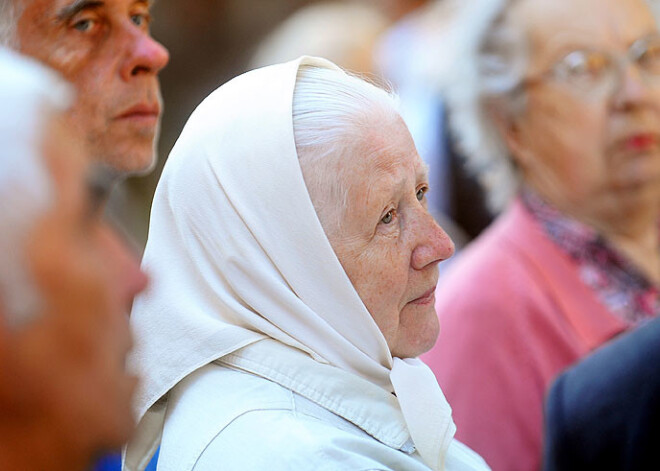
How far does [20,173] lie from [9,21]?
50.8 inches

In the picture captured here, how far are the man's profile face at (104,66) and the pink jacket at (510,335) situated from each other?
1089mm

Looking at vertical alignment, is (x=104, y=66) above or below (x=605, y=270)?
above

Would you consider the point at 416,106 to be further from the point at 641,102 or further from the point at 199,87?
the point at 199,87

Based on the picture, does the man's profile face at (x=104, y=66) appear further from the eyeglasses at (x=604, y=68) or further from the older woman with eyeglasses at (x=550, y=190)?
the eyeglasses at (x=604, y=68)

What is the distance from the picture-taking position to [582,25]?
3.38 m

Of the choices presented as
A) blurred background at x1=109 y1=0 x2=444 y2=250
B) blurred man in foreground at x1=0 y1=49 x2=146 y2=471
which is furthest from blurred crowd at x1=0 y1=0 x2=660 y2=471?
blurred background at x1=109 y1=0 x2=444 y2=250

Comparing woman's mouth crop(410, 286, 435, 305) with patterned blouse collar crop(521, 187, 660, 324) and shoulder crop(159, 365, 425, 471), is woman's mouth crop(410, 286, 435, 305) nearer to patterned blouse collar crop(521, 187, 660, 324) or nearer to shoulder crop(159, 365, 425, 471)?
shoulder crop(159, 365, 425, 471)

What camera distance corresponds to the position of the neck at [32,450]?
1.07 meters

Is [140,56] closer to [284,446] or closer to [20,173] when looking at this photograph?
[284,446]

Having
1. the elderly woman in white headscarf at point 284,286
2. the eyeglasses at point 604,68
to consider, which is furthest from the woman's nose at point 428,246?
the eyeglasses at point 604,68

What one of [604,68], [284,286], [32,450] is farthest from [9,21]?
[604,68]

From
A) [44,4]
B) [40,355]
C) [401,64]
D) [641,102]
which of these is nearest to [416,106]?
[401,64]

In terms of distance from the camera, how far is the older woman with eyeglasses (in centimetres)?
303

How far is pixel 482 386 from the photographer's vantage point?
2951mm
